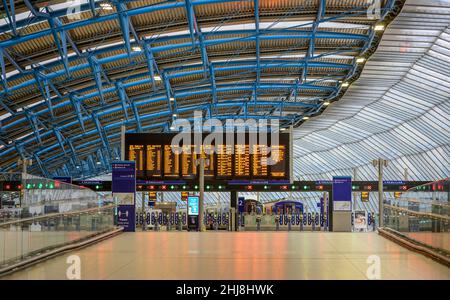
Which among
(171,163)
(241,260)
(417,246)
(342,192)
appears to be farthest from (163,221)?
(241,260)

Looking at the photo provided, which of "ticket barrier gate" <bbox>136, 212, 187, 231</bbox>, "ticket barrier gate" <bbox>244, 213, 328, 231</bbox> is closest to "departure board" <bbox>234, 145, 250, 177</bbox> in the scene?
"ticket barrier gate" <bbox>244, 213, 328, 231</bbox>

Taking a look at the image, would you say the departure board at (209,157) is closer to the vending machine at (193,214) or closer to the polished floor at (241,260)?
the vending machine at (193,214)

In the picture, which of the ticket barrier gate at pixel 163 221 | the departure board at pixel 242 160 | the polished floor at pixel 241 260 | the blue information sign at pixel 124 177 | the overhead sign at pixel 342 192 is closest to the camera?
the polished floor at pixel 241 260

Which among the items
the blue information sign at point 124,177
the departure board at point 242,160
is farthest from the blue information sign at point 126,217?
the departure board at point 242,160

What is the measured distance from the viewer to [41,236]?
13078 millimetres

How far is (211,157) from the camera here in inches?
1173

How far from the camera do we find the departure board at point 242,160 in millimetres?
29531

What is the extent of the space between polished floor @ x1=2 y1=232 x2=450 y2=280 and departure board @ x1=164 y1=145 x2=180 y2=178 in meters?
11.1

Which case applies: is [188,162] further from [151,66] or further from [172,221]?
[172,221]

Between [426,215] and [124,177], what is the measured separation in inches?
561

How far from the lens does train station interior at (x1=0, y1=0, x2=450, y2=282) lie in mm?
12367

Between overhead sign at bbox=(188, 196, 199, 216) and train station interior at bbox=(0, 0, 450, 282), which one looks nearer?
train station interior at bbox=(0, 0, 450, 282)

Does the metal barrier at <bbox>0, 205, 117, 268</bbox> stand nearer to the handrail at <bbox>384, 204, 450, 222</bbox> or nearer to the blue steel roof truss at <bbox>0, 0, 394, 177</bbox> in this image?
the handrail at <bbox>384, 204, 450, 222</bbox>

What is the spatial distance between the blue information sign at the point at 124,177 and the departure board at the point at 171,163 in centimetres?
344
